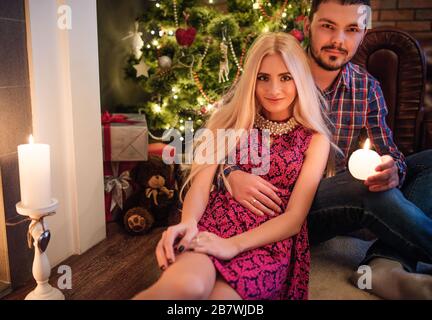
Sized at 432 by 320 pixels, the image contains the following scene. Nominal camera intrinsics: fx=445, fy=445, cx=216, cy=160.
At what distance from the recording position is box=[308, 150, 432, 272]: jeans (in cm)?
123

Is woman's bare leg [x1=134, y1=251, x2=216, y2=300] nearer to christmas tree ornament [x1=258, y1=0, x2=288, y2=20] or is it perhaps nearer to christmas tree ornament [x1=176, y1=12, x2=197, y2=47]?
christmas tree ornament [x1=176, y1=12, x2=197, y2=47]

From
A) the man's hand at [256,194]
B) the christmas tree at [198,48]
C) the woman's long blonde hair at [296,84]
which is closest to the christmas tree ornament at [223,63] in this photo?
the christmas tree at [198,48]

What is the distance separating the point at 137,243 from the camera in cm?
183

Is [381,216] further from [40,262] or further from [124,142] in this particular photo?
[124,142]

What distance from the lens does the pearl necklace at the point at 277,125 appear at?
141 centimetres

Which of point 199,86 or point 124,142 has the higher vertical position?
point 199,86

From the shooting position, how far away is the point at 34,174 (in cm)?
119

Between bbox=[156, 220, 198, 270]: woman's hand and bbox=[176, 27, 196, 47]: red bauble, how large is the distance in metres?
1.38

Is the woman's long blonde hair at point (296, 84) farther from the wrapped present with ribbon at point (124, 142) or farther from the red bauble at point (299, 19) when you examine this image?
the red bauble at point (299, 19)

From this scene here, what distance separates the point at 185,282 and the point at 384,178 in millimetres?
626

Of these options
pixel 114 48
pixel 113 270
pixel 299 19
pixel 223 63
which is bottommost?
pixel 113 270

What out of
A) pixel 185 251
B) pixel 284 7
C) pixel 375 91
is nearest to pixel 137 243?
pixel 185 251

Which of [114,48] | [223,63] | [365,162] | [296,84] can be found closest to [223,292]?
[365,162]
